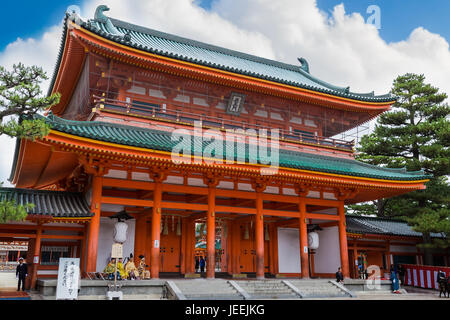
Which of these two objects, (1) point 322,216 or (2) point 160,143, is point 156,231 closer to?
(2) point 160,143

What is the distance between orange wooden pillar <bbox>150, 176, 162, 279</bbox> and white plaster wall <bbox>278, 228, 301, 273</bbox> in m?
8.54

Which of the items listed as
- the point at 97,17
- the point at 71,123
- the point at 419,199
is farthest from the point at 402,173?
the point at 97,17

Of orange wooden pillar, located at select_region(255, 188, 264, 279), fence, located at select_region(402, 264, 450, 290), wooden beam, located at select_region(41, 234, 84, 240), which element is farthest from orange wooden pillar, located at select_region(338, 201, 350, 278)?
wooden beam, located at select_region(41, 234, 84, 240)

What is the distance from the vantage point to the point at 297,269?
73.2ft

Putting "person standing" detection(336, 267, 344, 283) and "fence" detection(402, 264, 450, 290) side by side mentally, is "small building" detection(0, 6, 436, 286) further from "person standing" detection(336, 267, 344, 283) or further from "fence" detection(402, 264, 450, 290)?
"fence" detection(402, 264, 450, 290)

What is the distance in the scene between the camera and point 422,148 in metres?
25.3

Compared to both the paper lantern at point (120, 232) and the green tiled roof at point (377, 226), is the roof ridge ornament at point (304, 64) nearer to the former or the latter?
the green tiled roof at point (377, 226)

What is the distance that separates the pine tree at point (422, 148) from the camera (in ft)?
78.4

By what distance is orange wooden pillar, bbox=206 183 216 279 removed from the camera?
55.7ft

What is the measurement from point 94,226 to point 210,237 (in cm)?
501

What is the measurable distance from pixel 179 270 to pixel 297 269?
7019 mm

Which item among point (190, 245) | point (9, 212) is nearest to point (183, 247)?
point (190, 245)

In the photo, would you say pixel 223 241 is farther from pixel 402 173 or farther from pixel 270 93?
pixel 402 173
